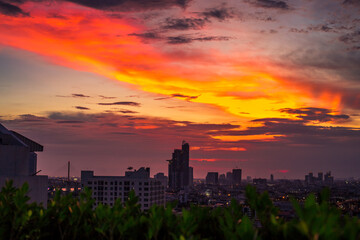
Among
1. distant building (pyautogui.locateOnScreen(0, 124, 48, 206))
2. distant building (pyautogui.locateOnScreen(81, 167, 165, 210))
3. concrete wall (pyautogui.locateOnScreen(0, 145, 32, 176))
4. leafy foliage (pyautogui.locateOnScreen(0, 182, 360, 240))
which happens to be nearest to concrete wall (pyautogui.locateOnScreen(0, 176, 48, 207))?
distant building (pyautogui.locateOnScreen(0, 124, 48, 206))

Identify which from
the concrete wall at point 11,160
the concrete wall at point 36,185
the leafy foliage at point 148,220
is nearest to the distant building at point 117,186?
the concrete wall at point 36,185

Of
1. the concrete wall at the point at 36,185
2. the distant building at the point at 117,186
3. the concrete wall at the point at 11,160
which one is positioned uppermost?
the concrete wall at the point at 11,160

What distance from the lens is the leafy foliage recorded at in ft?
18.7

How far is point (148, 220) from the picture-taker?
645 centimetres

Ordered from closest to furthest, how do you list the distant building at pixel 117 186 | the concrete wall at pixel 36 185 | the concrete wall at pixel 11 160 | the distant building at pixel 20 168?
the concrete wall at pixel 36 185
the distant building at pixel 20 168
the concrete wall at pixel 11 160
the distant building at pixel 117 186

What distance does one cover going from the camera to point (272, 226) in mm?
5961

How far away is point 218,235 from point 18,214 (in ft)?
11.5

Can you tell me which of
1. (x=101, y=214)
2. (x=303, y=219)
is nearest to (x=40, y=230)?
(x=101, y=214)

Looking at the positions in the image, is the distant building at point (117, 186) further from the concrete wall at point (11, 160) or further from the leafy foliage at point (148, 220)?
the leafy foliage at point (148, 220)

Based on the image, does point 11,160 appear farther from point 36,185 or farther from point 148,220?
point 148,220

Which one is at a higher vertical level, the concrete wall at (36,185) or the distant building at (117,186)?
the concrete wall at (36,185)

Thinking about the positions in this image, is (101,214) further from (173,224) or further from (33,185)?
(33,185)

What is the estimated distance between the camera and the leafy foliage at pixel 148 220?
5.69 meters

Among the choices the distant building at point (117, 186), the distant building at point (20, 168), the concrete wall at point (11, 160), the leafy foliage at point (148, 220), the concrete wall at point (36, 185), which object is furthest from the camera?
the distant building at point (117, 186)
